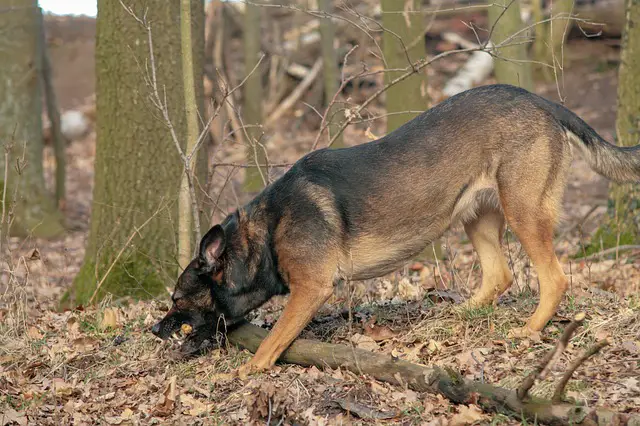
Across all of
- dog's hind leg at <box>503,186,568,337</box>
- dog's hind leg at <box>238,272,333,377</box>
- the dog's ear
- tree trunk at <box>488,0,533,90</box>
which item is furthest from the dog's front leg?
tree trunk at <box>488,0,533,90</box>

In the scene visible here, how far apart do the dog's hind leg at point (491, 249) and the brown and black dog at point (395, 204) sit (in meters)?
0.53

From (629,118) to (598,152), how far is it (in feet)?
11.3

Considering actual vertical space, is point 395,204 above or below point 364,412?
above

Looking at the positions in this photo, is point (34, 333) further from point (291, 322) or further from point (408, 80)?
point (408, 80)

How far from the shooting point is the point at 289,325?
18.5 ft

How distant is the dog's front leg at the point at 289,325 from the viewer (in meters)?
5.61

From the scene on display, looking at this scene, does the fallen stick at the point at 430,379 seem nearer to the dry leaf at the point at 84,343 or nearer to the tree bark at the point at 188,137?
the tree bark at the point at 188,137

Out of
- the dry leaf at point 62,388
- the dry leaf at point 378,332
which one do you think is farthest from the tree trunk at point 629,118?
the dry leaf at point 62,388

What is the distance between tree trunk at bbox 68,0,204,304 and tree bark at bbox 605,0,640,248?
198 inches

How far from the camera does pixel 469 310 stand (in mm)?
6102

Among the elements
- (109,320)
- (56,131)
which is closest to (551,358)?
(109,320)

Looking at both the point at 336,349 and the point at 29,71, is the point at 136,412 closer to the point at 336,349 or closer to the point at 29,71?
the point at 336,349

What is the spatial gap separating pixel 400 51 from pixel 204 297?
524 centimetres

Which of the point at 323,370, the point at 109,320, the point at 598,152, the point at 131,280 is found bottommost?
the point at 131,280
